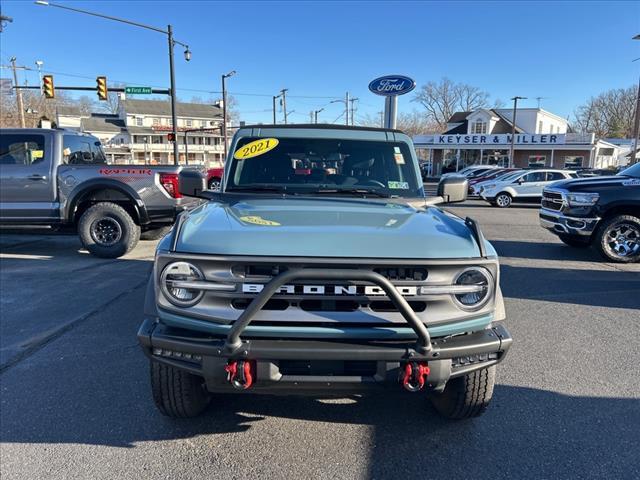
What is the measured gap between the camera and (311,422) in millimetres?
2953

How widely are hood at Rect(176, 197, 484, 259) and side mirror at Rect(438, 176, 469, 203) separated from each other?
0.99 metres

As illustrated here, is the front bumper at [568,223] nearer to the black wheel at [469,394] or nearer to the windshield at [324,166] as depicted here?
the windshield at [324,166]

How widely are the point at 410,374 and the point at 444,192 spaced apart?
213 centimetres

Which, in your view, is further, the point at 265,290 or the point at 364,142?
the point at 364,142

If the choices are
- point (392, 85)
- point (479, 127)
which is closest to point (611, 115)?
point (479, 127)

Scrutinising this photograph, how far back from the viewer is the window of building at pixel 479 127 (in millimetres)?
47750

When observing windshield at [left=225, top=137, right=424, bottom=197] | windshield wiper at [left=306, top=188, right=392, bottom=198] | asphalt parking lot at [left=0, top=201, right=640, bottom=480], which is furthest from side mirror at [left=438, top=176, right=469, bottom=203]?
asphalt parking lot at [left=0, top=201, right=640, bottom=480]

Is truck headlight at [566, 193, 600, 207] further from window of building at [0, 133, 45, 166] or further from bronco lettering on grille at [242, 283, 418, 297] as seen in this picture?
window of building at [0, 133, 45, 166]

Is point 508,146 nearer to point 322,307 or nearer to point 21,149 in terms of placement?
point 21,149

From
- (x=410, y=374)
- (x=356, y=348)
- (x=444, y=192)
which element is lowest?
(x=410, y=374)

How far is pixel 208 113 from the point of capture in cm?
8244

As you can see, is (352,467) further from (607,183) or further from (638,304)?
(607,183)

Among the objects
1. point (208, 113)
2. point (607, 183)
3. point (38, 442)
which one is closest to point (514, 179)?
point (607, 183)

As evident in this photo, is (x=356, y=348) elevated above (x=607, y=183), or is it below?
Result: below
